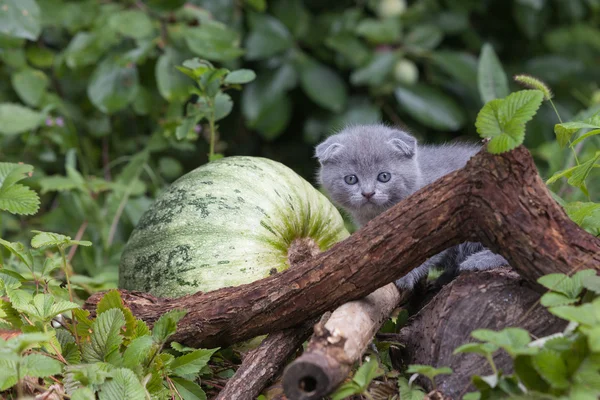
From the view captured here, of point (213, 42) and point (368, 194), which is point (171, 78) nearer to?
point (213, 42)

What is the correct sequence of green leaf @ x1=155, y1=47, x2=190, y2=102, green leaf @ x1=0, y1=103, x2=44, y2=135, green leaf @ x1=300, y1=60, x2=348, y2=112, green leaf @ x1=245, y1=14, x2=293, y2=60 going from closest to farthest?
1. green leaf @ x1=0, y1=103, x2=44, y2=135
2. green leaf @ x1=155, y1=47, x2=190, y2=102
3. green leaf @ x1=245, y1=14, x2=293, y2=60
4. green leaf @ x1=300, y1=60, x2=348, y2=112

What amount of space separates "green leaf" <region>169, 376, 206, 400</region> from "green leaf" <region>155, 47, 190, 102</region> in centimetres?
217

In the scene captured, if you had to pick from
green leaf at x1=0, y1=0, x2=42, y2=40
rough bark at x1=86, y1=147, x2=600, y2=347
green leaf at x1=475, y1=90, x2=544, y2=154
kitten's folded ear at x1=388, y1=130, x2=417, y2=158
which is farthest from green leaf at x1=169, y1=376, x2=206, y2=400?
green leaf at x1=0, y1=0, x2=42, y2=40

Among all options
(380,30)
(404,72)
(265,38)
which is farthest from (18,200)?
(404,72)

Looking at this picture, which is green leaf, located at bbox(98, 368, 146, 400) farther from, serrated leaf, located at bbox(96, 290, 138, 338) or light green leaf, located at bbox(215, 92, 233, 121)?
light green leaf, located at bbox(215, 92, 233, 121)

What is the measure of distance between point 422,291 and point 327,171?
0.67 meters

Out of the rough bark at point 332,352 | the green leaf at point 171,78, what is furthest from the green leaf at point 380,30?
the rough bark at point 332,352

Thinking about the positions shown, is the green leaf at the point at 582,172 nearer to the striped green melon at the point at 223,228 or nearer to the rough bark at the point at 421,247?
the rough bark at the point at 421,247

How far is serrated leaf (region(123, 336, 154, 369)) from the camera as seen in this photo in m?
1.94

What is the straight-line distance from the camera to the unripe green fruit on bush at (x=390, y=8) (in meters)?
4.61

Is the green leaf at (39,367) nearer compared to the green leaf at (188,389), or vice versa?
the green leaf at (39,367)

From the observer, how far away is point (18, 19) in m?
3.64

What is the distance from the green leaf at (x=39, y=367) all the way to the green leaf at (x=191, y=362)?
0.42m

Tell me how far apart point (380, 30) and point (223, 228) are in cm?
232
